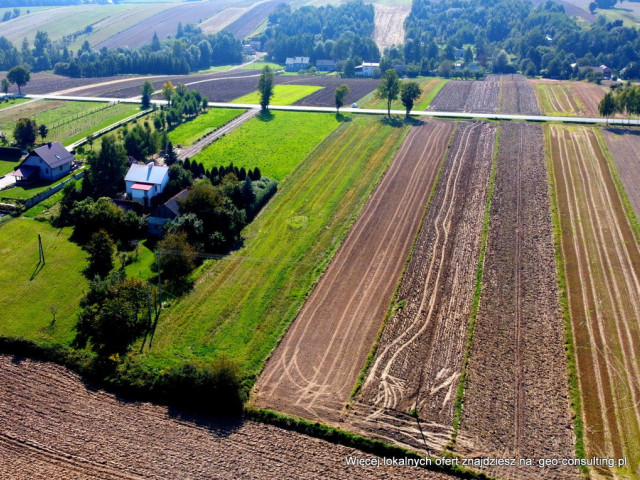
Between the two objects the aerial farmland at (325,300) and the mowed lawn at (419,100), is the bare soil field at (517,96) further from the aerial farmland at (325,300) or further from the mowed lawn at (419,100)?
the mowed lawn at (419,100)

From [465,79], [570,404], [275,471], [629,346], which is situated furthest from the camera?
[465,79]

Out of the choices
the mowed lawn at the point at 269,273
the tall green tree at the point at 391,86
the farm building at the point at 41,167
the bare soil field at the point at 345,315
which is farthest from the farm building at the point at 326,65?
the bare soil field at the point at 345,315

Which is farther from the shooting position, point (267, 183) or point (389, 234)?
point (267, 183)

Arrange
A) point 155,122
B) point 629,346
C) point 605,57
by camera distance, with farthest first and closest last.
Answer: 1. point 605,57
2. point 155,122
3. point 629,346

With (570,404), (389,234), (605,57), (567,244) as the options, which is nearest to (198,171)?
(389,234)

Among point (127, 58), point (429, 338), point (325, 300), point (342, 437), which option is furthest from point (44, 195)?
point (127, 58)

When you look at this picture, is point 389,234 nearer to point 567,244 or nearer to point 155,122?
point 567,244

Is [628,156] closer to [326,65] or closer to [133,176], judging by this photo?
[133,176]
